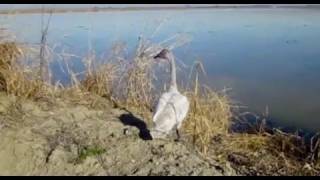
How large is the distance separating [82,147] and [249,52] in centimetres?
739

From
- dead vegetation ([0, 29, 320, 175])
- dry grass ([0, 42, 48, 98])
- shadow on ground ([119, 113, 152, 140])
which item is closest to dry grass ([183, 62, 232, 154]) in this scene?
dead vegetation ([0, 29, 320, 175])

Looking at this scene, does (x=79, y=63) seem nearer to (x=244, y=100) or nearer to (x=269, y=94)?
(x=244, y=100)

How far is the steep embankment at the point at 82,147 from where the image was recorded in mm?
4496

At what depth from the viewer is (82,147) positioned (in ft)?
15.6

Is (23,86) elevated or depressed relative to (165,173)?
elevated

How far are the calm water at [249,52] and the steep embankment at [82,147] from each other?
151cm

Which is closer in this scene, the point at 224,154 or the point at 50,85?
the point at 224,154

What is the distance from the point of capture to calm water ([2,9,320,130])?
7.71m

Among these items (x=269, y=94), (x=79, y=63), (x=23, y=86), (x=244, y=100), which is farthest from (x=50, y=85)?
(x=269, y=94)

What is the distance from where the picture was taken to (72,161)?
180 inches

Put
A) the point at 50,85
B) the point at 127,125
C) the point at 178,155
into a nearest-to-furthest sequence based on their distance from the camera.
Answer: the point at 178,155 < the point at 127,125 < the point at 50,85

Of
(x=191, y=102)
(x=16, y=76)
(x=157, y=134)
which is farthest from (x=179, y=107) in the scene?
(x=16, y=76)

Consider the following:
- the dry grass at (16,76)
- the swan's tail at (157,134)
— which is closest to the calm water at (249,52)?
the dry grass at (16,76)

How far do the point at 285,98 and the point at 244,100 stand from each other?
0.75 m
